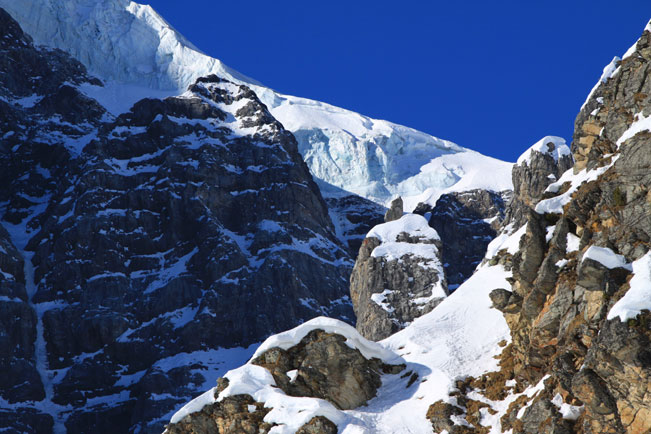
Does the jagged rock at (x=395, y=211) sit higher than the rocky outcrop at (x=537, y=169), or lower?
higher

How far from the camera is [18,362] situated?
189 meters

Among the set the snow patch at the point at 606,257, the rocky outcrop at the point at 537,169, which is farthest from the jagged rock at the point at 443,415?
the rocky outcrop at the point at 537,169

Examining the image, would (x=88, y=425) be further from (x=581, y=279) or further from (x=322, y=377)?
(x=581, y=279)

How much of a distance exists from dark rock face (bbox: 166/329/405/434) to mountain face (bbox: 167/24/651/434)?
0.43ft

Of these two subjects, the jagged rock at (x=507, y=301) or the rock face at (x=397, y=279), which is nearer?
the jagged rock at (x=507, y=301)

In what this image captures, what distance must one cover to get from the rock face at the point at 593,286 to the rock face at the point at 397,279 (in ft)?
205

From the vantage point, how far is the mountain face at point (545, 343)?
147 ft

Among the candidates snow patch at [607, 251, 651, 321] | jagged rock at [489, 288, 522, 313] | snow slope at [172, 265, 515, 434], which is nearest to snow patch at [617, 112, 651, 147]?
snow patch at [607, 251, 651, 321]

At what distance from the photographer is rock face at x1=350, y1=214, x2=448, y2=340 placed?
12775 cm

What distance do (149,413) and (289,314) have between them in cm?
3665

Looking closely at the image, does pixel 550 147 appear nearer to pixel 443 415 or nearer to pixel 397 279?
pixel 397 279

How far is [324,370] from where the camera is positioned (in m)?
64.1

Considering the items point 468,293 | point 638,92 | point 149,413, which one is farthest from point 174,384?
point 638,92

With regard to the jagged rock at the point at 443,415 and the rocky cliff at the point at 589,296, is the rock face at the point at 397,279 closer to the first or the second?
the rocky cliff at the point at 589,296
